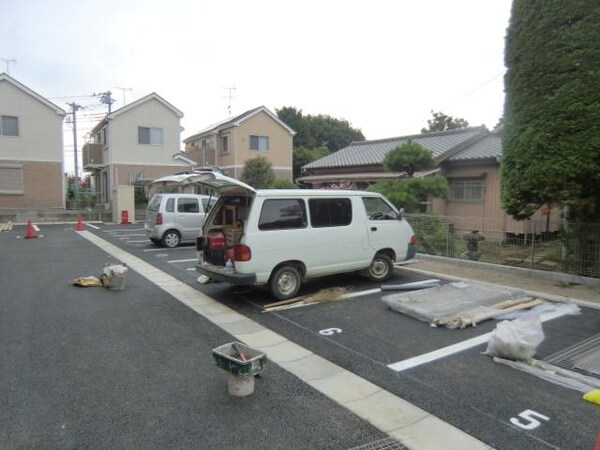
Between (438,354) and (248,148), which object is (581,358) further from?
(248,148)

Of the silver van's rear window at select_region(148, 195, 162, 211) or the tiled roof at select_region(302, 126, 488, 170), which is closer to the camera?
the silver van's rear window at select_region(148, 195, 162, 211)

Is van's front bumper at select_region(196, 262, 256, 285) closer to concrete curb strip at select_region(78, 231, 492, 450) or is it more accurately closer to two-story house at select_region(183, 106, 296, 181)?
concrete curb strip at select_region(78, 231, 492, 450)

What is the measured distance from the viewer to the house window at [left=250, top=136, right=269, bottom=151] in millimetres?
28719

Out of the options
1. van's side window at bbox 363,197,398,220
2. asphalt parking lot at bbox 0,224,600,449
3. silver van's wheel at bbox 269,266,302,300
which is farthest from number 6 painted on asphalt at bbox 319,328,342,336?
van's side window at bbox 363,197,398,220

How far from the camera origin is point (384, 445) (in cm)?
299

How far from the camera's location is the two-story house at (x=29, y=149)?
23.3 m

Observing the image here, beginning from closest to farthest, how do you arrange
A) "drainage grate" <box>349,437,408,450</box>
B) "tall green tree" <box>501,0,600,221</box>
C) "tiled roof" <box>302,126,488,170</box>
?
"drainage grate" <box>349,437,408,450</box>, "tall green tree" <box>501,0,600,221</box>, "tiled roof" <box>302,126,488,170</box>

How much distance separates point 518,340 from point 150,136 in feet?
86.8

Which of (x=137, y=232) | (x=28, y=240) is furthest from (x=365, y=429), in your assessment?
(x=137, y=232)

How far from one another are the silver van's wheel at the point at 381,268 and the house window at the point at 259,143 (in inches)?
859

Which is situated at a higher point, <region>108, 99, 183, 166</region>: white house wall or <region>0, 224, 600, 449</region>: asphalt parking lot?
<region>108, 99, 183, 166</region>: white house wall

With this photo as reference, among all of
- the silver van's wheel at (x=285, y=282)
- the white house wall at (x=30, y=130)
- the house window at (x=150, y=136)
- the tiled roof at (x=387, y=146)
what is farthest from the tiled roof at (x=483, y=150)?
the white house wall at (x=30, y=130)

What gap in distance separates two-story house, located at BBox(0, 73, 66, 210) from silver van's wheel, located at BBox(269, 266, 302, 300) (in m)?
22.2

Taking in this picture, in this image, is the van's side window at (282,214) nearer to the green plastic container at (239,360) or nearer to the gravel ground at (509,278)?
the green plastic container at (239,360)
